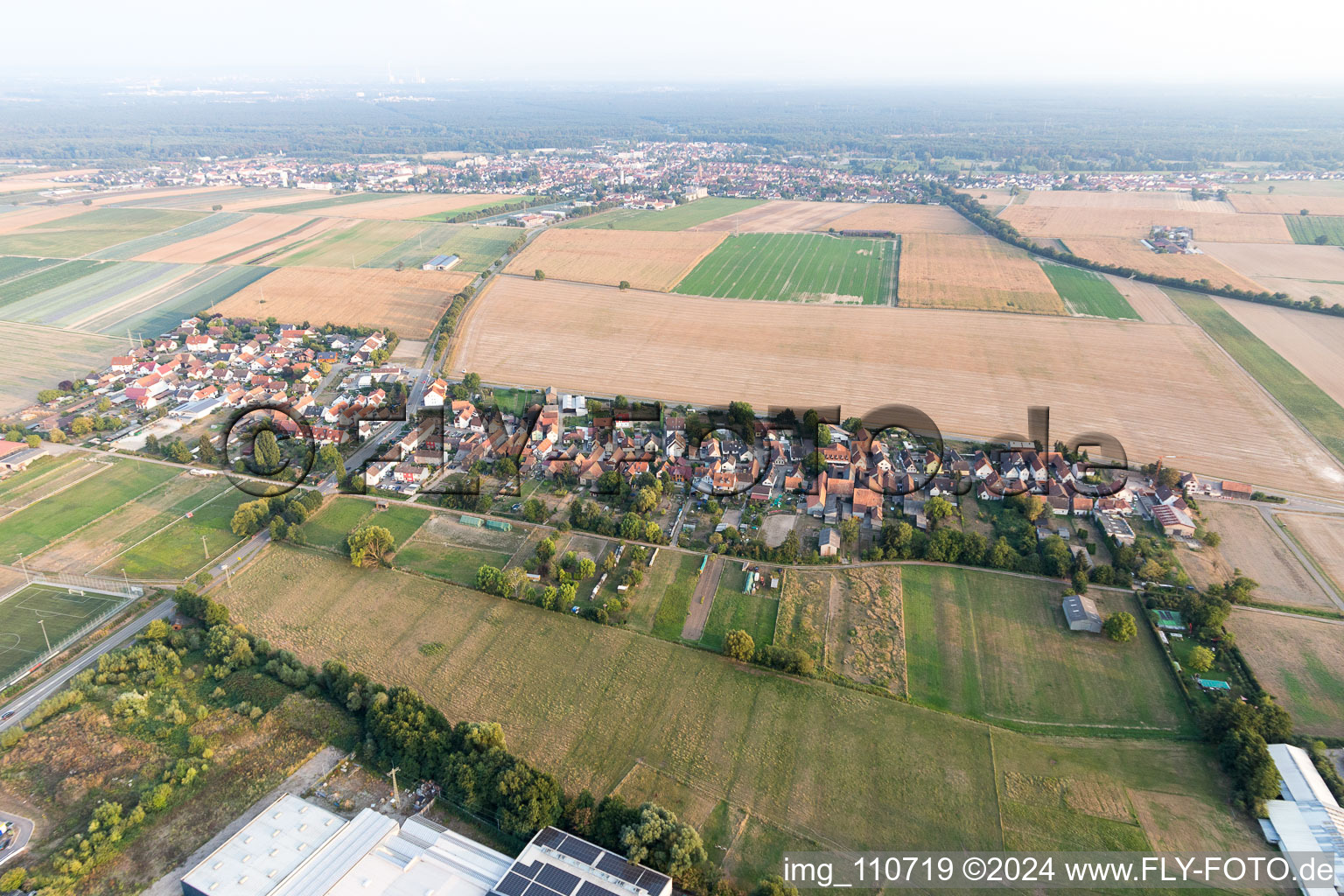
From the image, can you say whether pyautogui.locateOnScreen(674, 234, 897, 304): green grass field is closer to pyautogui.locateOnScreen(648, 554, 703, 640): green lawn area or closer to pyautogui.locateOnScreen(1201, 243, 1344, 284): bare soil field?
pyautogui.locateOnScreen(1201, 243, 1344, 284): bare soil field

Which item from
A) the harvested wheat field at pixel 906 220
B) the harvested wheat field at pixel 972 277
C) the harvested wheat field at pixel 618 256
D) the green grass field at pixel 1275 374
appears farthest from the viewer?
the harvested wheat field at pixel 906 220

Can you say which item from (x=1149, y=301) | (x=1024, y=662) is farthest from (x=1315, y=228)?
(x=1024, y=662)

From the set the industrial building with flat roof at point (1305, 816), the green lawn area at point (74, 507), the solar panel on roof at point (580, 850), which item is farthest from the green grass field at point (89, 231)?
the industrial building with flat roof at point (1305, 816)

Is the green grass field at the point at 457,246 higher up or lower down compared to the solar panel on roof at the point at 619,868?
higher up

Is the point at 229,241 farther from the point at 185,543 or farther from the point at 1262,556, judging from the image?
the point at 1262,556

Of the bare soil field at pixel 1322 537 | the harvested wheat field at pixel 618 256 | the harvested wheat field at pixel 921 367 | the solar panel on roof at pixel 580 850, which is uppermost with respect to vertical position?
the harvested wheat field at pixel 618 256

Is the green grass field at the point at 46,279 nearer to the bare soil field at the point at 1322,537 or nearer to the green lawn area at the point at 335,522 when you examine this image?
the green lawn area at the point at 335,522
